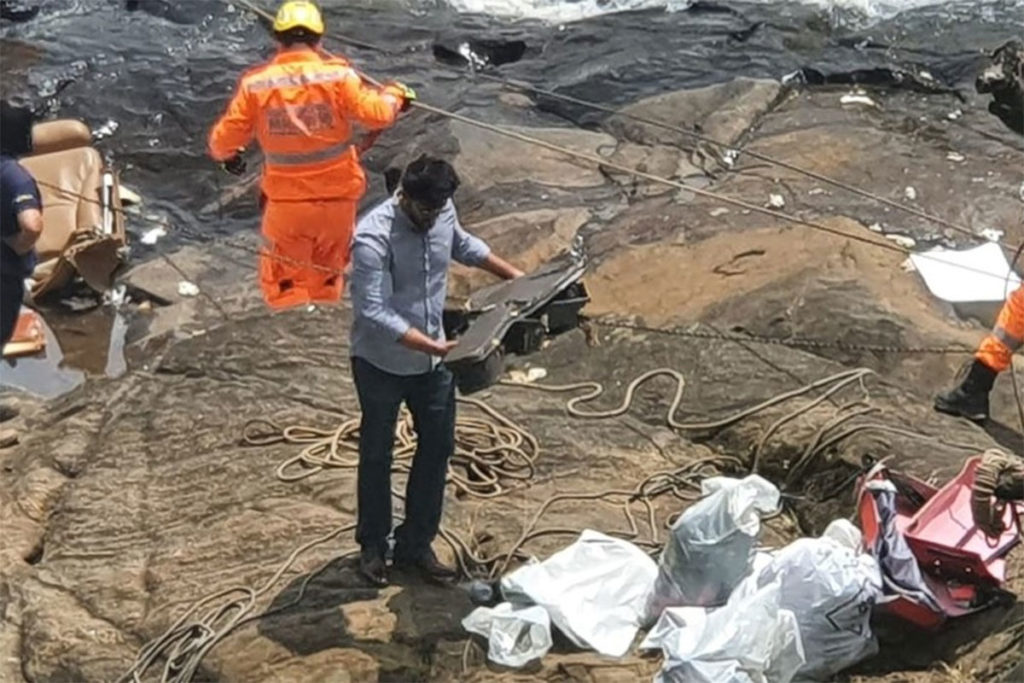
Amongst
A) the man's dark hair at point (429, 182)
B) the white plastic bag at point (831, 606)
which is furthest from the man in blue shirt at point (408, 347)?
the white plastic bag at point (831, 606)

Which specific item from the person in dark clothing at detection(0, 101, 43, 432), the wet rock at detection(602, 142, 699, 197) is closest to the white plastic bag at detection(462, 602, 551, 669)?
the person in dark clothing at detection(0, 101, 43, 432)

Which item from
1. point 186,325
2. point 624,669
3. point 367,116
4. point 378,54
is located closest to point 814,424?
point 624,669

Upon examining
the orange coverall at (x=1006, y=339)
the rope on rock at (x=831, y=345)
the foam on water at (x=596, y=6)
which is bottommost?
the foam on water at (x=596, y=6)

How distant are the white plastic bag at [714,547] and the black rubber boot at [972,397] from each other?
1.96 metres

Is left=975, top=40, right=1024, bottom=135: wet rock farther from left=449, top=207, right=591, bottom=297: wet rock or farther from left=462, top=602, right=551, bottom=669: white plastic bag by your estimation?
left=449, top=207, right=591, bottom=297: wet rock

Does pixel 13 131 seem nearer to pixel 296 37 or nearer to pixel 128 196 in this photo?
pixel 296 37

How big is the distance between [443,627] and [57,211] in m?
→ 5.74

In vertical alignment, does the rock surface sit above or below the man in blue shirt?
below

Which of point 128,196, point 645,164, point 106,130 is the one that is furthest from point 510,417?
point 106,130

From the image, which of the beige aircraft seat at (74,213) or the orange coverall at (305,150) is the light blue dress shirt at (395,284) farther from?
the beige aircraft seat at (74,213)

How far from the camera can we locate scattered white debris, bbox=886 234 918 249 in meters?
9.52

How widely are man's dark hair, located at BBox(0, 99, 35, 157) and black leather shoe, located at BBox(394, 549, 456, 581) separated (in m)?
2.39

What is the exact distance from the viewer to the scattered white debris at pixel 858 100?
41.6 feet

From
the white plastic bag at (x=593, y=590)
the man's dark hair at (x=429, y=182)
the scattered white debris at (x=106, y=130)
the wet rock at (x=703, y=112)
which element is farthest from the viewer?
the scattered white debris at (x=106, y=130)
